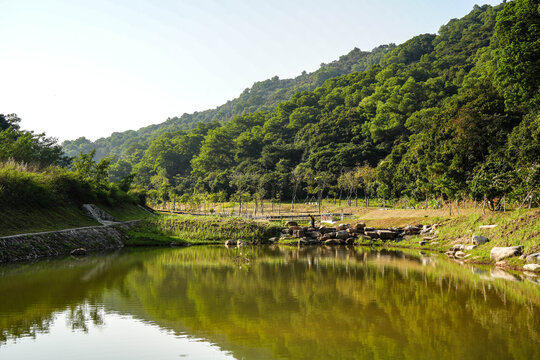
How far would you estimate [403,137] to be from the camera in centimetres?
8262

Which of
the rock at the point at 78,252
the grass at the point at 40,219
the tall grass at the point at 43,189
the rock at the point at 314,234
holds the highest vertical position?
the tall grass at the point at 43,189

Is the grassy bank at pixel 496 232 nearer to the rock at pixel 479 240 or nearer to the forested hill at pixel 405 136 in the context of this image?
the rock at pixel 479 240

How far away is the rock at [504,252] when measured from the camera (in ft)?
66.1

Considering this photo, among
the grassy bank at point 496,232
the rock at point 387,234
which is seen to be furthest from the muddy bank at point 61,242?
the grassy bank at point 496,232

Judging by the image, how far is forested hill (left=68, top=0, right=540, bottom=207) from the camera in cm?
3794

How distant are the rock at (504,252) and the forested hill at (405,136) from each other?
643cm

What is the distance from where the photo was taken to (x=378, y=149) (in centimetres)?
8519

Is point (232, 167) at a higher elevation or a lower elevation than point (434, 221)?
higher

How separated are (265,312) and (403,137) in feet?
254

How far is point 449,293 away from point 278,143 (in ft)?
301

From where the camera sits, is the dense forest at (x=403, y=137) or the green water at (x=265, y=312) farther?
the dense forest at (x=403, y=137)

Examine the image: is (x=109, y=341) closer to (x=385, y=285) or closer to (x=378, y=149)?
(x=385, y=285)

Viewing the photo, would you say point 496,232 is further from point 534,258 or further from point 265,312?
point 265,312

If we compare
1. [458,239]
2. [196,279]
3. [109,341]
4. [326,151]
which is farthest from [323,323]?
[326,151]
